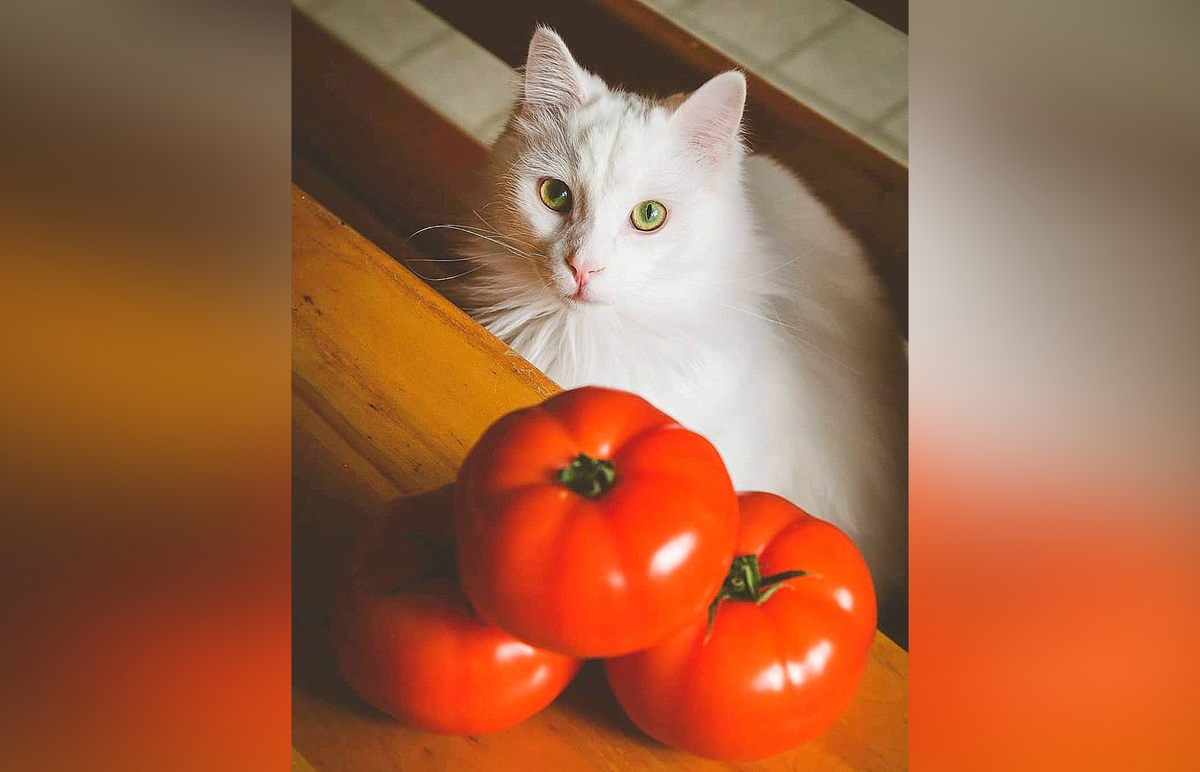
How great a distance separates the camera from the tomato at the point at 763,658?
575 millimetres

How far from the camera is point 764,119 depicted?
933mm

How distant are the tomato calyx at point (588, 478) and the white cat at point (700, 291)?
366 mm

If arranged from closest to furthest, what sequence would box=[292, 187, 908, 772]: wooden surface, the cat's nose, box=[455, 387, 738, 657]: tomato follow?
box=[455, 387, 738, 657]: tomato, box=[292, 187, 908, 772]: wooden surface, the cat's nose

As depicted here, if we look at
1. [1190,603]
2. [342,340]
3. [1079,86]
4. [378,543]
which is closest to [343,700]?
[378,543]

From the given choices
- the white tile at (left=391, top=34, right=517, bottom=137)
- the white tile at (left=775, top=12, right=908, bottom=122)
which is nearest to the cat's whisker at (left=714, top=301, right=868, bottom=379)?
the white tile at (left=775, top=12, right=908, bottom=122)

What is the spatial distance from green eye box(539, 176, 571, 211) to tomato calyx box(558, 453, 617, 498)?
1.47ft

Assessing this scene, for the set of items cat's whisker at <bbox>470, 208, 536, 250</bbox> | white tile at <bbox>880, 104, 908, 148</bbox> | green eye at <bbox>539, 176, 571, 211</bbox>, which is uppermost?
white tile at <bbox>880, 104, 908, 148</bbox>

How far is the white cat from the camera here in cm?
89

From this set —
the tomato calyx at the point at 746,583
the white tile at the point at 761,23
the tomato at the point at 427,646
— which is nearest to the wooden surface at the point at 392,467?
the tomato at the point at 427,646

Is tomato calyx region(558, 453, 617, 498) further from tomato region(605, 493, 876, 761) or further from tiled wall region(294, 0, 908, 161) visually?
tiled wall region(294, 0, 908, 161)

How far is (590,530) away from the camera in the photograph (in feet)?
1.67

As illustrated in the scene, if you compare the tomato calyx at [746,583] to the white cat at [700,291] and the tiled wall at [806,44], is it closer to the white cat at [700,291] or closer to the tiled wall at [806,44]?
the white cat at [700,291]

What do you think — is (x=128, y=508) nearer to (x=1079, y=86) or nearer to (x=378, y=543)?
(x=378, y=543)

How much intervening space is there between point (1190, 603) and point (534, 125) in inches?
31.9
